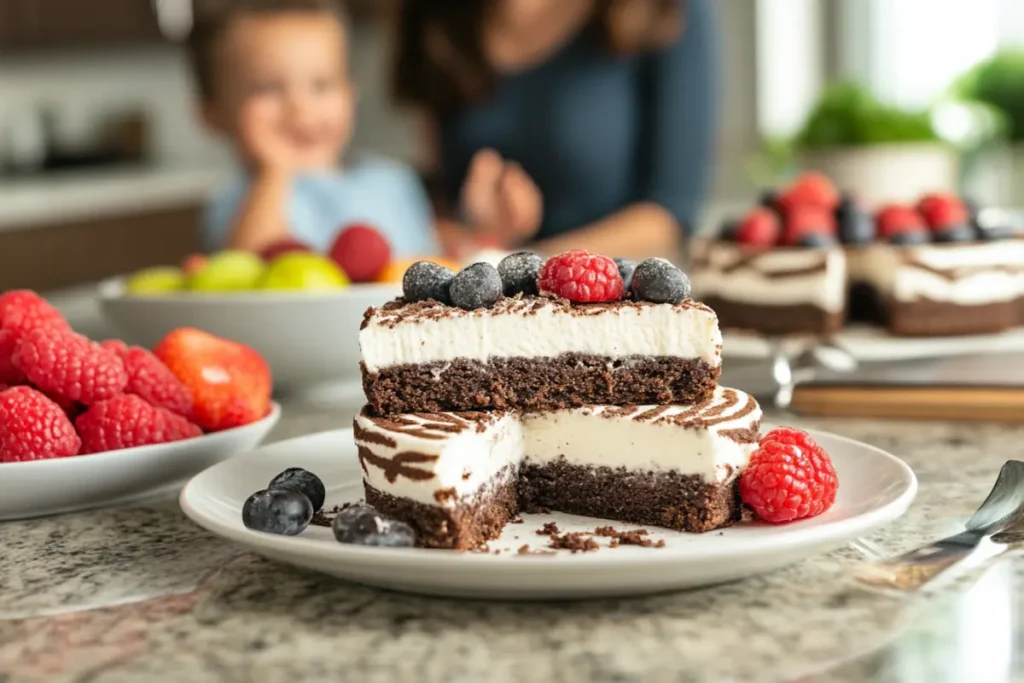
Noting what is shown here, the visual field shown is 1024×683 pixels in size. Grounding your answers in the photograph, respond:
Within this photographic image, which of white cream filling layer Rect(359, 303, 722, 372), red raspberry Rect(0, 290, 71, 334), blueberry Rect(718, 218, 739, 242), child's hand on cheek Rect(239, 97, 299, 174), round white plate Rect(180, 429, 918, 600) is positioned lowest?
round white plate Rect(180, 429, 918, 600)

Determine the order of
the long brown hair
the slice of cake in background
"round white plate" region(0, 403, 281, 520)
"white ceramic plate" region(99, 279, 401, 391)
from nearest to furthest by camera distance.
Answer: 1. the slice of cake in background
2. "round white plate" region(0, 403, 281, 520)
3. "white ceramic plate" region(99, 279, 401, 391)
4. the long brown hair

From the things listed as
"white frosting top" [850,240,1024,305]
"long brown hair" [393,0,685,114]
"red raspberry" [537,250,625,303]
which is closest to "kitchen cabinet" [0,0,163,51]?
"long brown hair" [393,0,685,114]

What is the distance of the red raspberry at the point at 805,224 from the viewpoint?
2.67 metres

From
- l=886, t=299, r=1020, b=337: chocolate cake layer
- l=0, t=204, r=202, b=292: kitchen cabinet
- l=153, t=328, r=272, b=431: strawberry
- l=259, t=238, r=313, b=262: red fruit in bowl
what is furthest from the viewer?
l=0, t=204, r=202, b=292: kitchen cabinet

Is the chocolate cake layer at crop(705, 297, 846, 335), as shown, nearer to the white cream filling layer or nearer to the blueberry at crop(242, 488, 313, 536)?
the white cream filling layer

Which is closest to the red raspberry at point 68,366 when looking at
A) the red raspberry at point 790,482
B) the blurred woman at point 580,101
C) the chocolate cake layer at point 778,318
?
the red raspberry at point 790,482

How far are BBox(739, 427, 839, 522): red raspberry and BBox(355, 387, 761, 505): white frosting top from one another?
0.04m

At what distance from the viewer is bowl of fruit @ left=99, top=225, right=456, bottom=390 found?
209 centimetres

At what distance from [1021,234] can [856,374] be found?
2.83 feet

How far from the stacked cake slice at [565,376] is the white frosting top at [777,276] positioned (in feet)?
3.86

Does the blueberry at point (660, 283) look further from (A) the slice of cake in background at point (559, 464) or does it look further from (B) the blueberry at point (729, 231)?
(B) the blueberry at point (729, 231)

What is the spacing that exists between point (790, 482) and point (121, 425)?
833 mm

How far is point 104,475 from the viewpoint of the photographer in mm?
1444

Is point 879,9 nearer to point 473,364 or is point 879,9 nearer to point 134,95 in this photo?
point 134,95
